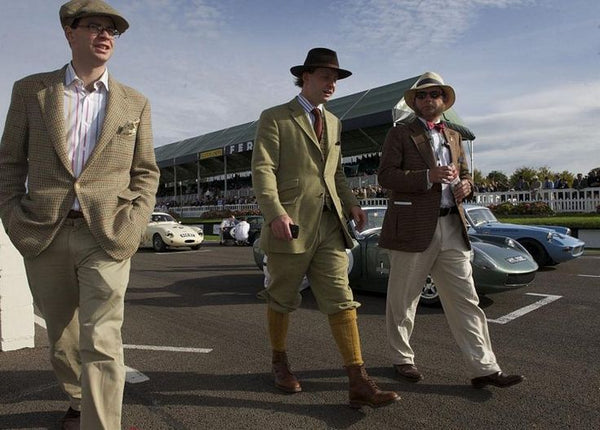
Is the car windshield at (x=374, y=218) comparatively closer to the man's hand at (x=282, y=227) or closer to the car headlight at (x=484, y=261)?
the car headlight at (x=484, y=261)

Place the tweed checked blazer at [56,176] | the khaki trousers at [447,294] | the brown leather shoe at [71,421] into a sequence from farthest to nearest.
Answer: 1. the khaki trousers at [447,294]
2. the brown leather shoe at [71,421]
3. the tweed checked blazer at [56,176]

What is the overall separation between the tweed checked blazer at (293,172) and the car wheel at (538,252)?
724 centimetres

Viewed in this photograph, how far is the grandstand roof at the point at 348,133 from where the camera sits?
20625 millimetres

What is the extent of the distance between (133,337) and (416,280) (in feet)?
9.16

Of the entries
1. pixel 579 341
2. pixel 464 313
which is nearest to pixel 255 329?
pixel 464 313

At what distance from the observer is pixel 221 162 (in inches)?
1417

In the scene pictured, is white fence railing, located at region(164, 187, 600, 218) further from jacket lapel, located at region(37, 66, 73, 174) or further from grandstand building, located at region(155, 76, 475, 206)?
jacket lapel, located at region(37, 66, 73, 174)

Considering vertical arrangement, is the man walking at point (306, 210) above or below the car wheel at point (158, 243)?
above

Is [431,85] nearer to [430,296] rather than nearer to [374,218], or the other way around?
[430,296]

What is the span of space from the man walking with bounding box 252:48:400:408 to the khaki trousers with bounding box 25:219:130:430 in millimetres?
999

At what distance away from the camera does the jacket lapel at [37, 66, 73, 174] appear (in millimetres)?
2275

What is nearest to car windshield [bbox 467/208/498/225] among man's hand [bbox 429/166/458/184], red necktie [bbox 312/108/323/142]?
man's hand [bbox 429/166/458/184]

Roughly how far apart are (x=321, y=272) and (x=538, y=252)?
748 cm

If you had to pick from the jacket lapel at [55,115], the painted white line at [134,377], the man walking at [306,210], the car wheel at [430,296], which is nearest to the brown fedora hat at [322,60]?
the man walking at [306,210]
